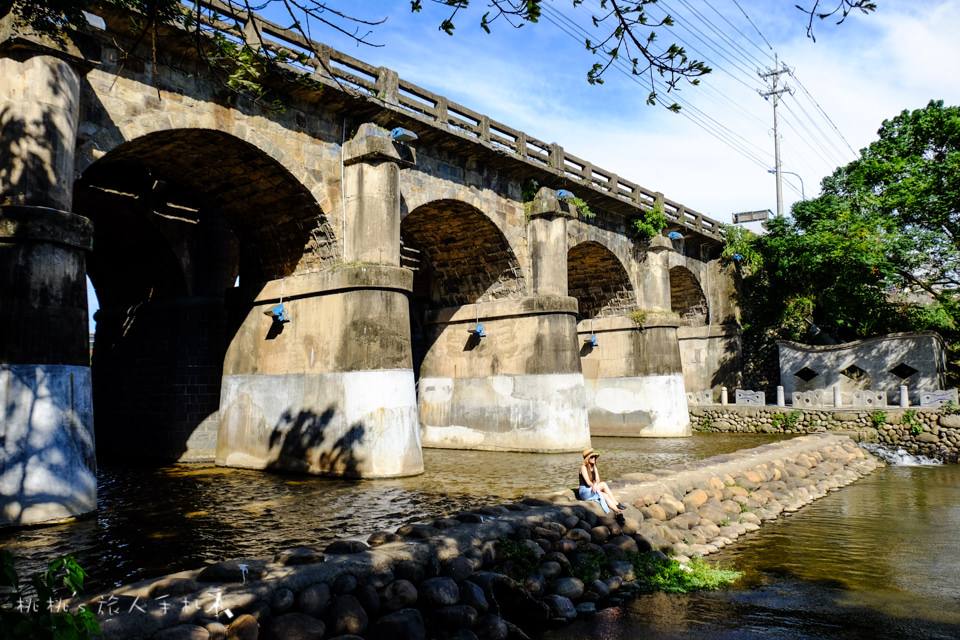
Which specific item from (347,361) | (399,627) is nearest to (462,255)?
(347,361)

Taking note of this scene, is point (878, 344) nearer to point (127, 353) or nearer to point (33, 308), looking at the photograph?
point (127, 353)

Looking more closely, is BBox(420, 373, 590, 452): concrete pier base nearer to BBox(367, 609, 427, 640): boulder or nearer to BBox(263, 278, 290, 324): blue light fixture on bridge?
BBox(263, 278, 290, 324): blue light fixture on bridge

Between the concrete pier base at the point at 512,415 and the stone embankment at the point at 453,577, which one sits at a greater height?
the concrete pier base at the point at 512,415

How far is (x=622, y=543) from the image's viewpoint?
848 cm

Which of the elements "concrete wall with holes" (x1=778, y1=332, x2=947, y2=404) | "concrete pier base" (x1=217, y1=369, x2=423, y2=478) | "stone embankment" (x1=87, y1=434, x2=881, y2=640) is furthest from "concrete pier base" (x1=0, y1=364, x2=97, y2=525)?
"concrete wall with holes" (x1=778, y1=332, x2=947, y2=404)

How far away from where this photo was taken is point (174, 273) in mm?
16078

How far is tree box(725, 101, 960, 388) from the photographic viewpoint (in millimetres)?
22422

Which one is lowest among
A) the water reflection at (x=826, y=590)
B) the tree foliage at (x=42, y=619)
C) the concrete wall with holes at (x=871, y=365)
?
the water reflection at (x=826, y=590)

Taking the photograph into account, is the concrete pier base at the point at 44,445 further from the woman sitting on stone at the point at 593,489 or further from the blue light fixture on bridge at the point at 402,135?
the blue light fixture on bridge at the point at 402,135

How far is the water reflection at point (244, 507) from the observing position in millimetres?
7117

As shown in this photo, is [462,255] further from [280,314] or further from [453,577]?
[453,577]

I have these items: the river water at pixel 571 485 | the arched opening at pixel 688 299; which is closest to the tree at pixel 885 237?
the arched opening at pixel 688 299

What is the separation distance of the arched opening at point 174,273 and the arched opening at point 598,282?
10.4 m

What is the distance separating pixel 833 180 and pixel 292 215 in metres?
21.0
